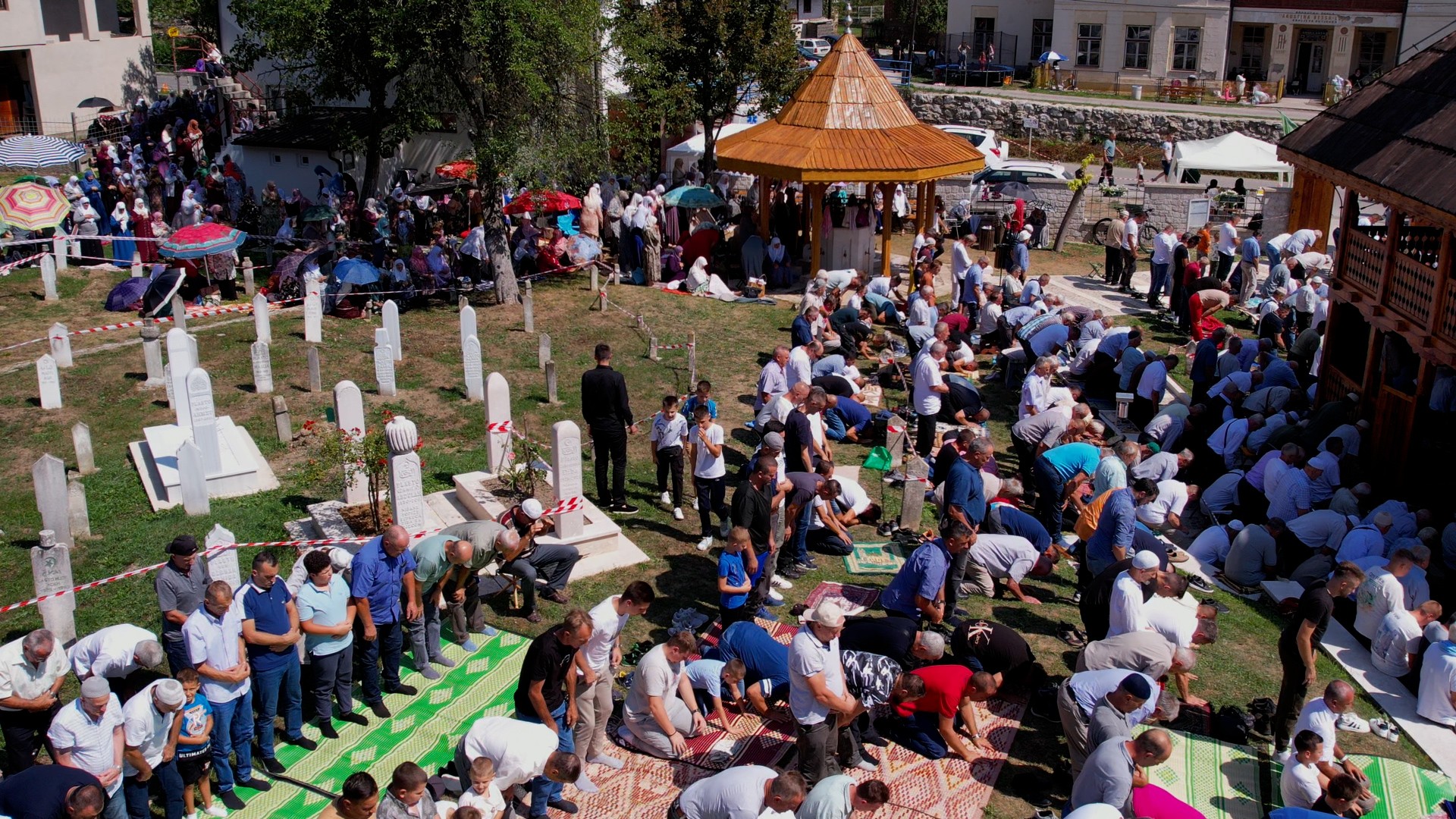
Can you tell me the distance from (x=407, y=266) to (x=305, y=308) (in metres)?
3.33

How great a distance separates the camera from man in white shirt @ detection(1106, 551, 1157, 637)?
9.85m

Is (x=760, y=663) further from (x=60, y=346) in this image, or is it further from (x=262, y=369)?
(x=60, y=346)

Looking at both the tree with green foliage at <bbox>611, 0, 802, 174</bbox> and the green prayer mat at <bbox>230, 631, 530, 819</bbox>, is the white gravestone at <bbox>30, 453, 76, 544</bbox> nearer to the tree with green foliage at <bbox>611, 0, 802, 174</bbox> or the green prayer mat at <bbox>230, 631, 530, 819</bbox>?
the green prayer mat at <bbox>230, 631, 530, 819</bbox>

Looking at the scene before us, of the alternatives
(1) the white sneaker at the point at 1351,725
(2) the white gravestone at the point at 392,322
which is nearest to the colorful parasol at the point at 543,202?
(2) the white gravestone at the point at 392,322

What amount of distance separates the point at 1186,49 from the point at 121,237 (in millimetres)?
37698

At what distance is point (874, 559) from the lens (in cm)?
1276

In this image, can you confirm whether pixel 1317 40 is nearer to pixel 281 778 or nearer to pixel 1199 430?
pixel 1199 430

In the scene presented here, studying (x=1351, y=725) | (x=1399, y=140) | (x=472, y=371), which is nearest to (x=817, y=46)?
(x=472, y=371)

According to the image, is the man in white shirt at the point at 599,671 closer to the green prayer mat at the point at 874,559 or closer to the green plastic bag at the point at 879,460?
the green prayer mat at the point at 874,559

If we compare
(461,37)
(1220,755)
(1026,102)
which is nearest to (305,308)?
(461,37)

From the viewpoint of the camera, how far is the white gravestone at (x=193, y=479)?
1262 cm

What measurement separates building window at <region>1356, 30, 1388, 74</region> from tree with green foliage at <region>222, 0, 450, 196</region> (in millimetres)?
36472

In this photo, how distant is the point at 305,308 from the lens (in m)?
18.4

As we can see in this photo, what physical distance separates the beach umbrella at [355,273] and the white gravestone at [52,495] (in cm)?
838
